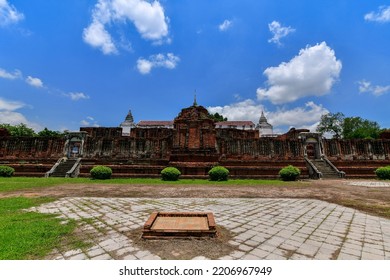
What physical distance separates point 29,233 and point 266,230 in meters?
4.81

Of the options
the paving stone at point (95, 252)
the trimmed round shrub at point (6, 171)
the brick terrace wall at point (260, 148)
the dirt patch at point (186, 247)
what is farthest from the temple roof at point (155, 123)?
the paving stone at point (95, 252)

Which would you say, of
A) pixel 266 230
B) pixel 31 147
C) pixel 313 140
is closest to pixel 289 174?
pixel 313 140

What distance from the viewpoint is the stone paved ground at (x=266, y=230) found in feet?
11.0

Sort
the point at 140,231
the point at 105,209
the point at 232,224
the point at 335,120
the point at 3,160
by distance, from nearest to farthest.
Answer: the point at 140,231
the point at 232,224
the point at 105,209
the point at 3,160
the point at 335,120

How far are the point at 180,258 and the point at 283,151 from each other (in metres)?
23.4

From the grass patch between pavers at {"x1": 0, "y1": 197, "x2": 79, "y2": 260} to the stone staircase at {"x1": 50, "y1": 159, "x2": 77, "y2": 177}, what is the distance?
16.3 metres

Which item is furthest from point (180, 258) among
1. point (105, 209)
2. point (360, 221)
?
point (360, 221)

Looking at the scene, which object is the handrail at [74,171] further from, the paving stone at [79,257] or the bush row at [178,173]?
the paving stone at [79,257]

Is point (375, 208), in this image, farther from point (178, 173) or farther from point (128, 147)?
point (128, 147)

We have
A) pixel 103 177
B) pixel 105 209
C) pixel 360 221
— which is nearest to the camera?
pixel 360 221

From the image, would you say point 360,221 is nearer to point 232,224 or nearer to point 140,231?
point 232,224

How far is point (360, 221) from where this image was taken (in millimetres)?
5391

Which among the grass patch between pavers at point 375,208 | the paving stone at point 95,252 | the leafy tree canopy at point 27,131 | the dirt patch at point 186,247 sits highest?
the leafy tree canopy at point 27,131

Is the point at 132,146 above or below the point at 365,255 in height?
above
